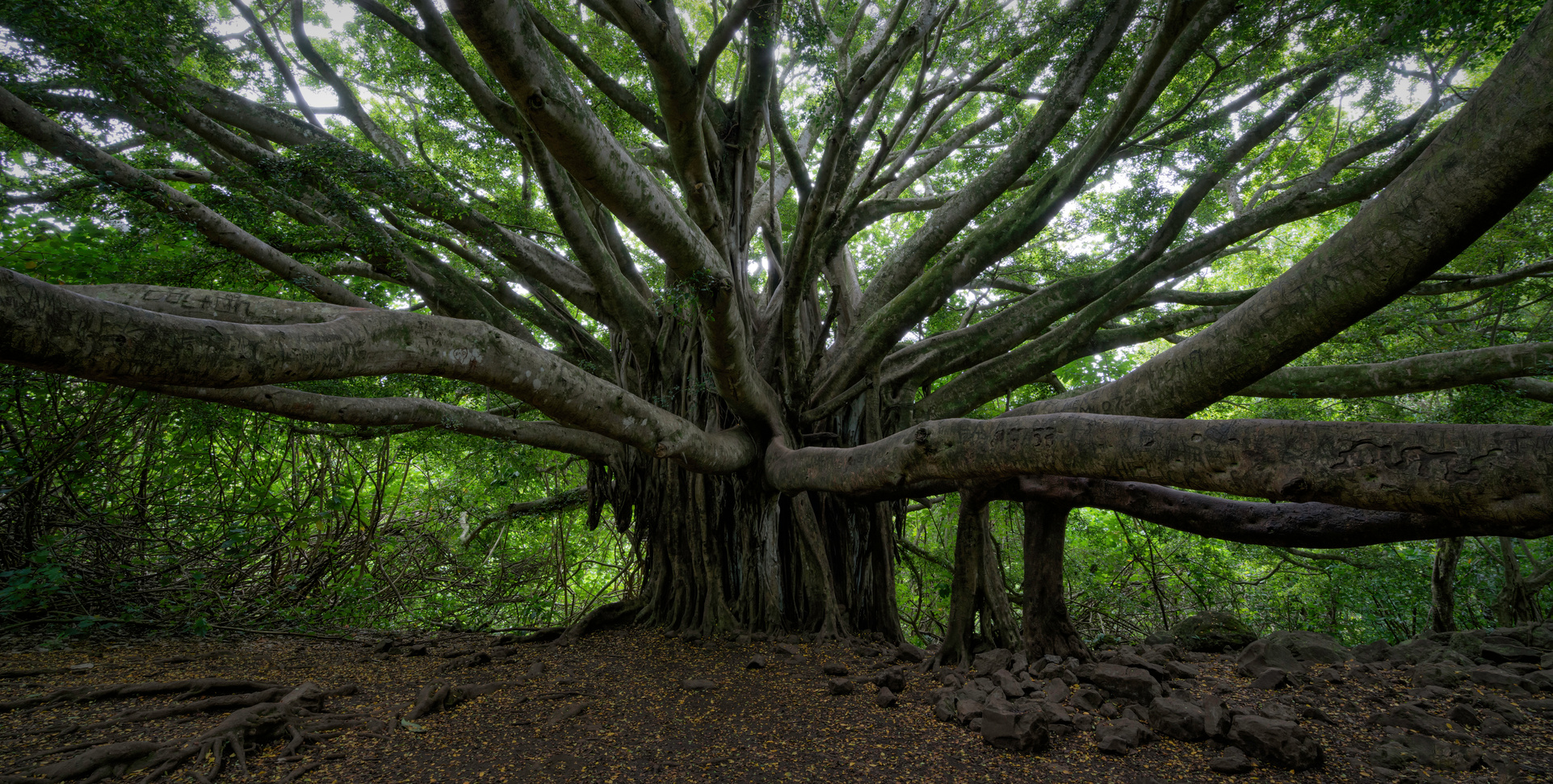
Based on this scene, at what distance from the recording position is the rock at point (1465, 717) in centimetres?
220

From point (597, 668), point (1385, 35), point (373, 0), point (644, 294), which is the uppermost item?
point (1385, 35)

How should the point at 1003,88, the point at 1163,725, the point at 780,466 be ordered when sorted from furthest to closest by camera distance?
the point at 1003,88 < the point at 780,466 < the point at 1163,725

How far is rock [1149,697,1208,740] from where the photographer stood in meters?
2.22

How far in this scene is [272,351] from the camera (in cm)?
185

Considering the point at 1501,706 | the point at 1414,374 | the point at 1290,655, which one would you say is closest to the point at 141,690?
the point at 1290,655

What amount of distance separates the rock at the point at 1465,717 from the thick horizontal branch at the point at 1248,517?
0.61m

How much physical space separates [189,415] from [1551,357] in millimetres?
9658

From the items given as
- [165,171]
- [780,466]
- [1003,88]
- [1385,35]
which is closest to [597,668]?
[780,466]

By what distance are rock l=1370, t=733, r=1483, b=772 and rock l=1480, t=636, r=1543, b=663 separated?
145 centimetres

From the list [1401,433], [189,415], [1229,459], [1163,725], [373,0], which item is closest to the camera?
[1401,433]

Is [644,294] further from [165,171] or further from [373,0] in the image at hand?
[165,171]

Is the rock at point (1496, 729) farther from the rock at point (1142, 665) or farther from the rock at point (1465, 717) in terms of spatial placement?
the rock at point (1142, 665)

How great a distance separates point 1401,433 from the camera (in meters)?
1.71

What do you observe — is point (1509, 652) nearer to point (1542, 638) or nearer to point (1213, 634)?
point (1542, 638)
